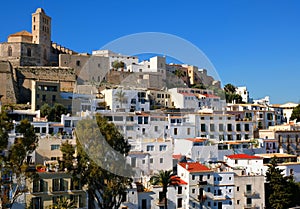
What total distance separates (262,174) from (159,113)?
10255mm

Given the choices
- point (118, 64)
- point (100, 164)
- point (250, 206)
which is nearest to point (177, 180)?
point (250, 206)

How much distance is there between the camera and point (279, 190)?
63.8ft

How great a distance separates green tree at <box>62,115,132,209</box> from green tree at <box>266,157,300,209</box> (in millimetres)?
7484

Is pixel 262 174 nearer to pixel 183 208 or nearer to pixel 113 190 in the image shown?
pixel 183 208

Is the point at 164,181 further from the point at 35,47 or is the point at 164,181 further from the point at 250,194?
the point at 35,47

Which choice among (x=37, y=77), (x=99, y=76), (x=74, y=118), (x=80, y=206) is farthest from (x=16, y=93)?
(x=80, y=206)

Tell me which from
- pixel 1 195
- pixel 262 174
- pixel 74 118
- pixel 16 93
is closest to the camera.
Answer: pixel 1 195

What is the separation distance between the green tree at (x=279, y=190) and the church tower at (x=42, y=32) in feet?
96.4

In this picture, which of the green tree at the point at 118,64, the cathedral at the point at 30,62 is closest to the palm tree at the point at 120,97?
the cathedral at the point at 30,62

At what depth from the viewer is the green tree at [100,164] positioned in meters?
15.1

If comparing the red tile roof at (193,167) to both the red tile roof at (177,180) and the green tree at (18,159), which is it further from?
the green tree at (18,159)

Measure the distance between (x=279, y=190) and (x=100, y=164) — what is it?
9119mm

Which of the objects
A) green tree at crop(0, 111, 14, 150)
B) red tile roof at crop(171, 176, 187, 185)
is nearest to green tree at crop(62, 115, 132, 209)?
green tree at crop(0, 111, 14, 150)

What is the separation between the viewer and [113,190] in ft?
50.0
